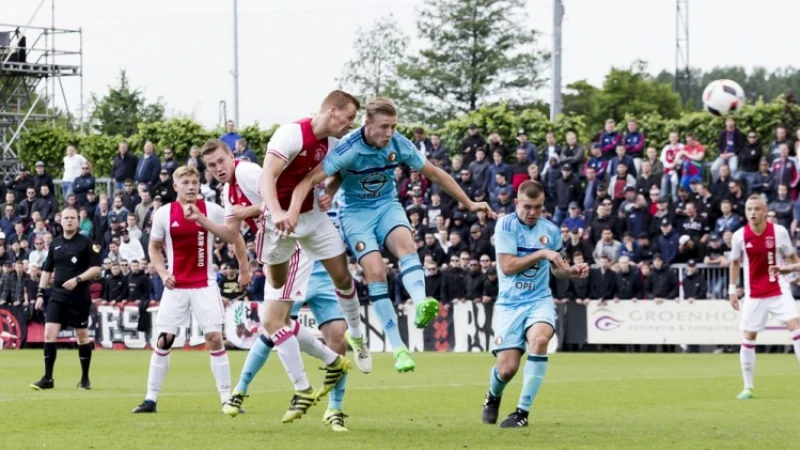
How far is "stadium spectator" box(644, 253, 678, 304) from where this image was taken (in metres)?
27.2

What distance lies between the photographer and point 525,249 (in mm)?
12461

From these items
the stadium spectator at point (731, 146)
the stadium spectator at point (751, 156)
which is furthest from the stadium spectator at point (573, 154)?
the stadium spectator at point (751, 156)

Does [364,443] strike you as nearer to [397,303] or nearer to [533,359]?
[533,359]

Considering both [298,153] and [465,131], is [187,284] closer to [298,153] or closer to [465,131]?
[298,153]

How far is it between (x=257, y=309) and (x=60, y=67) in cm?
1959

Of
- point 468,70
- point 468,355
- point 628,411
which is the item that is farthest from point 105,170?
point 468,70

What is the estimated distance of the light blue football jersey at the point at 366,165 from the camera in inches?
452

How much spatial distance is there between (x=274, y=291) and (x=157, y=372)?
2.65 m

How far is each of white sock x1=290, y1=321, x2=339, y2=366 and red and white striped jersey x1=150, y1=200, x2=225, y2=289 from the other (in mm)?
2268

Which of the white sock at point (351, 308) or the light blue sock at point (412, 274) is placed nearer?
the light blue sock at point (412, 274)

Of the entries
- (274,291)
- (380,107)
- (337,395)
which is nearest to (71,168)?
(274,291)

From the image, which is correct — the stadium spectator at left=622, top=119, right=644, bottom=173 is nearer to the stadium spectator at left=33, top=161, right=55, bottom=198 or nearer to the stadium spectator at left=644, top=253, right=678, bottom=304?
the stadium spectator at left=644, top=253, right=678, bottom=304

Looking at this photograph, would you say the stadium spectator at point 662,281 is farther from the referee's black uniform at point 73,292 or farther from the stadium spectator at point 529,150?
the referee's black uniform at point 73,292

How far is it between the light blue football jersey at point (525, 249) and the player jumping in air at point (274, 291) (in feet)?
5.16
